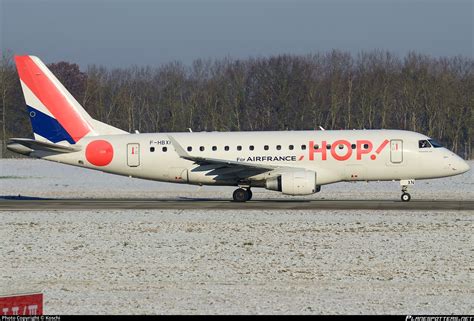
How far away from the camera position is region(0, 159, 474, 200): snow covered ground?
4340 cm

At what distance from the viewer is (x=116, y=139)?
39.3 metres

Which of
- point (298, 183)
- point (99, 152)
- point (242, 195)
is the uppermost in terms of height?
point (99, 152)

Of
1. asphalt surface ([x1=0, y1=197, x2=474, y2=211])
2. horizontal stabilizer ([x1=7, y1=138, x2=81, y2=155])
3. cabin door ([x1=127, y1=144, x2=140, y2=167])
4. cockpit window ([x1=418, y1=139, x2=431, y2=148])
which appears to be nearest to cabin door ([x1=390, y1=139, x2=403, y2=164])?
cockpit window ([x1=418, y1=139, x2=431, y2=148])

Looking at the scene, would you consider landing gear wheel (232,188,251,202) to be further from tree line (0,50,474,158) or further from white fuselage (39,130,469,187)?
tree line (0,50,474,158)

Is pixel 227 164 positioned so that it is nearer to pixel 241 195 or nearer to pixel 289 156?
pixel 241 195

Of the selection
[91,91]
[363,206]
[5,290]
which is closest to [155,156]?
[363,206]

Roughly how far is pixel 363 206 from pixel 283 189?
11.4ft

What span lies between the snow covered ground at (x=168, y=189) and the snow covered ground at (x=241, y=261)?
1137cm

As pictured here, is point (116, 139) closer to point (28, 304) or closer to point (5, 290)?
point (5, 290)

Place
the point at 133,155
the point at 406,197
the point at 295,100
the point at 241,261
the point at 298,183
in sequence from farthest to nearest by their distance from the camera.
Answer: the point at 295,100, the point at 133,155, the point at 406,197, the point at 298,183, the point at 241,261

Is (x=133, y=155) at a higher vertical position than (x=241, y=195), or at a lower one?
higher

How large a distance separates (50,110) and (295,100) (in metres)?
67.8

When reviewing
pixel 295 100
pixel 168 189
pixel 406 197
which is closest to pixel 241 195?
pixel 406 197

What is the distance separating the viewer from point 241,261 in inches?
797
